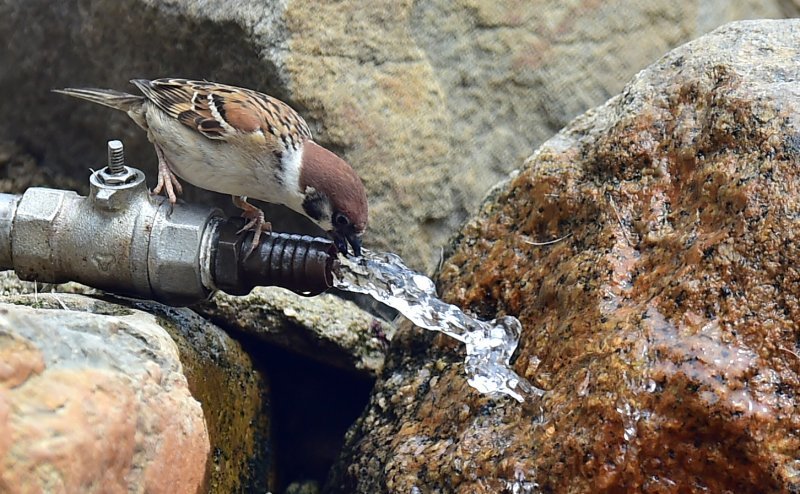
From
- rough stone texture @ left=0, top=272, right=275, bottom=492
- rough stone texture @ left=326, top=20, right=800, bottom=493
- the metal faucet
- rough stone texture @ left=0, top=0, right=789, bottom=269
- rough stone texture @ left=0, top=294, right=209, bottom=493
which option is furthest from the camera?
rough stone texture @ left=0, top=0, right=789, bottom=269

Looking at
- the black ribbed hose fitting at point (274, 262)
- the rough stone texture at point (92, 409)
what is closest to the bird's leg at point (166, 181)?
the black ribbed hose fitting at point (274, 262)

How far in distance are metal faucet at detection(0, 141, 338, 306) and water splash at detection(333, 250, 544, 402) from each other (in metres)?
0.18

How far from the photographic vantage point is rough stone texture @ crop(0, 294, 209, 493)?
1872 mm

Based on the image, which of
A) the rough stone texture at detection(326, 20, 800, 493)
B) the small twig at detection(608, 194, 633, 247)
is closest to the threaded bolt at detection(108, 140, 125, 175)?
the rough stone texture at detection(326, 20, 800, 493)

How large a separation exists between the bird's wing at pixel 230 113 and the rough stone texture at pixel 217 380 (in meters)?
0.63

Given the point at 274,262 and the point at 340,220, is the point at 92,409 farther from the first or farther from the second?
the point at 340,220

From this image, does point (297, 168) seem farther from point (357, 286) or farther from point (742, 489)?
point (742, 489)

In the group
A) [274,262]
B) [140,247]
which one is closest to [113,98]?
[140,247]

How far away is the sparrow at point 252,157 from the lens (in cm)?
305

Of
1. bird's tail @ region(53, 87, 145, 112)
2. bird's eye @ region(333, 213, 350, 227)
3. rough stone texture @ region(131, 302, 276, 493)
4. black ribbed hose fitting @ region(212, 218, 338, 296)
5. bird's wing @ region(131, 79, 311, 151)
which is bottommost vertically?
rough stone texture @ region(131, 302, 276, 493)

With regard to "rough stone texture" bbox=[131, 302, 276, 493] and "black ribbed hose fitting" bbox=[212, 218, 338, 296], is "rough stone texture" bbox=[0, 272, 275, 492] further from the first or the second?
"black ribbed hose fitting" bbox=[212, 218, 338, 296]

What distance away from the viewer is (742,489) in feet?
7.43

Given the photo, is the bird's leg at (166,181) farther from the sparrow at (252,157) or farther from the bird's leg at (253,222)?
the bird's leg at (253,222)

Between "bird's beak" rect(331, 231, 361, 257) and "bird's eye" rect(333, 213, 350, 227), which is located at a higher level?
"bird's eye" rect(333, 213, 350, 227)
